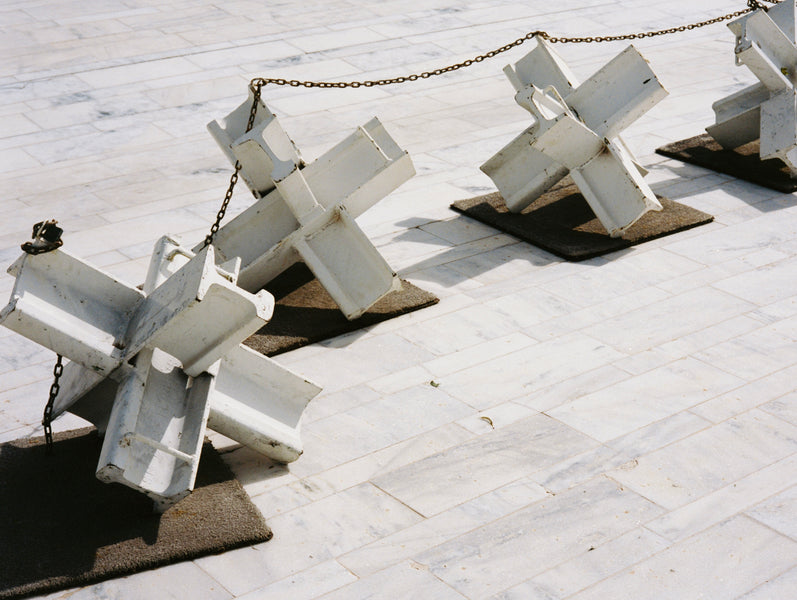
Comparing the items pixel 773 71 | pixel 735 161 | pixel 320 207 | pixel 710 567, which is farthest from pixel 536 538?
pixel 735 161

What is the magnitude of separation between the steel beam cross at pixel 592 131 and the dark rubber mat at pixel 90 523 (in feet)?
11.5

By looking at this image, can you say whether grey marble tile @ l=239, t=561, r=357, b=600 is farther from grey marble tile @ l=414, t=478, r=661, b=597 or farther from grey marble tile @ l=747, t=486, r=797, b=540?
grey marble tile @ l=747, t=486, r=797, b=540

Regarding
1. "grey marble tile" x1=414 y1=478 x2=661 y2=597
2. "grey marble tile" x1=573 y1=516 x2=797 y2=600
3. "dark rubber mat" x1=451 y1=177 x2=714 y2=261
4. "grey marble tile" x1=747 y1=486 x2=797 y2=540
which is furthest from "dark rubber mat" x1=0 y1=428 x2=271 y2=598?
"dark rubber mat" x1=451 y1=177 x2=714 y2=261

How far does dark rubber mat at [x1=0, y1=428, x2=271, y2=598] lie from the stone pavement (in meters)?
0.09

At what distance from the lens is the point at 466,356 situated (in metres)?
6.31

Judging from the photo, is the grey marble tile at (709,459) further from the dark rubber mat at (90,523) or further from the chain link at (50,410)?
the chain link at (50,410)

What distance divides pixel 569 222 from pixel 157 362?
4.04 metres

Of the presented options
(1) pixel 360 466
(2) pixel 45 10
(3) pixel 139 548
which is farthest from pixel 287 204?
(2) pixel 45 10

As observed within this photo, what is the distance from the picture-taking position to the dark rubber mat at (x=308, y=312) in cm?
643

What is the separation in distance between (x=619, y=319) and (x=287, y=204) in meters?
2.15

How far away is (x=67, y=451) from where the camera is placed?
522 cm

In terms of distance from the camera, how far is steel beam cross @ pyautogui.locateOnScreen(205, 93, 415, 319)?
6547 mm

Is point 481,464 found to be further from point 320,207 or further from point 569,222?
point 569,222

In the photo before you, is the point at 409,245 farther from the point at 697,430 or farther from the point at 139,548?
the point at 139,548
